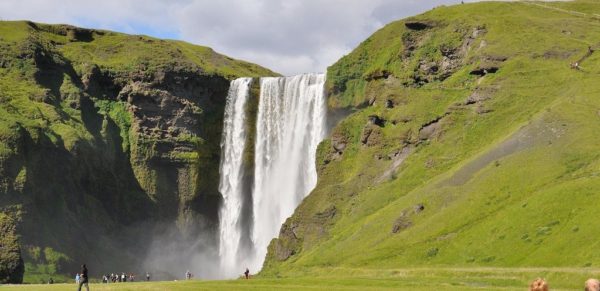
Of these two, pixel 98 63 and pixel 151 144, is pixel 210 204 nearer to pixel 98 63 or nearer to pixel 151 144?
pixel 151 144

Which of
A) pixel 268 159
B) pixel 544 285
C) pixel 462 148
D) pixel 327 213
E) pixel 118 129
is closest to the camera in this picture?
pixel 544 285

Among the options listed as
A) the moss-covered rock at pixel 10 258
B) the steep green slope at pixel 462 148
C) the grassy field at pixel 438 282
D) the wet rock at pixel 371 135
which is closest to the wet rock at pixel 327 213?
the steep green slope at pixel 462 148

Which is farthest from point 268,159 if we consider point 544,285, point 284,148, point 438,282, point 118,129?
point 544,285

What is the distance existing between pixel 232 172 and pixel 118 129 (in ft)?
77.3

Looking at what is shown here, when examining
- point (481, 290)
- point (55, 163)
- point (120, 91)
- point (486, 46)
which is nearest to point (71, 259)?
point (55, 163)

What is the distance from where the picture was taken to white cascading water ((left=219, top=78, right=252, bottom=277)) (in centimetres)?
13875

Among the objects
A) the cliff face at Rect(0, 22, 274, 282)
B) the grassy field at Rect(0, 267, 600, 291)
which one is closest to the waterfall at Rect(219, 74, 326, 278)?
the cliff face at Rect(0, 22, 274, 282)

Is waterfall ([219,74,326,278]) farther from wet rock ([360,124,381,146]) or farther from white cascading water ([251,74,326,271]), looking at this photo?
wet rock ([360,124,381,146])

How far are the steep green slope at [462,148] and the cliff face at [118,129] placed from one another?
34.8 meters

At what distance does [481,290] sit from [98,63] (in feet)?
398

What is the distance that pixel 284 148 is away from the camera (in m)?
131

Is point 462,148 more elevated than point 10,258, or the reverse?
point 462,148

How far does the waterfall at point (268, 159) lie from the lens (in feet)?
411

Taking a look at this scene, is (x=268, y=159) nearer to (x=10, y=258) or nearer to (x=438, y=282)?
(x=10, y=258)
